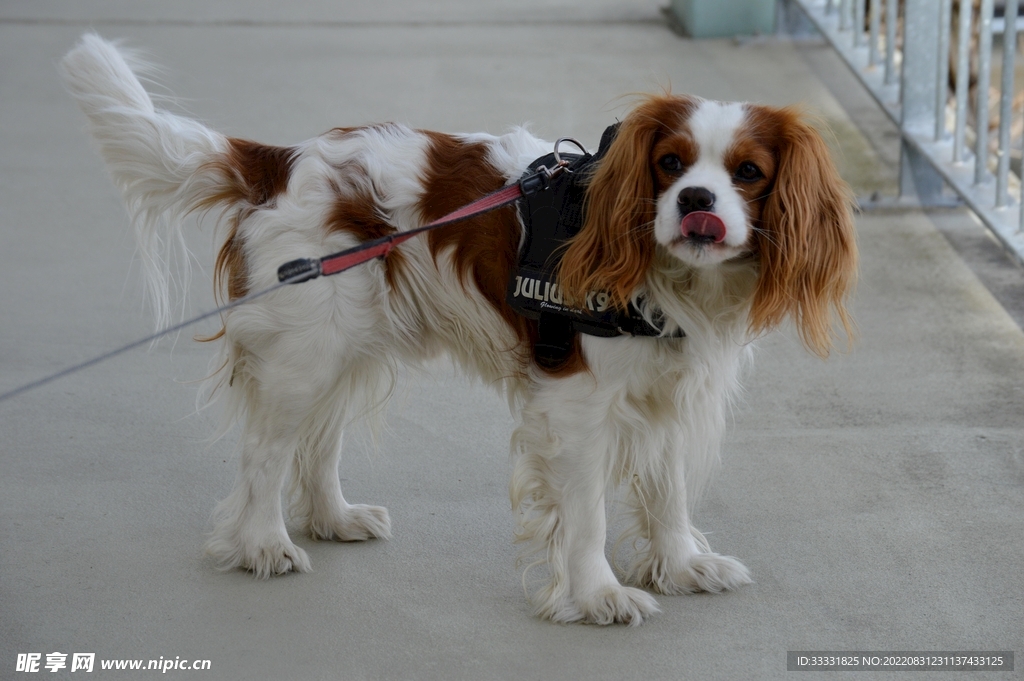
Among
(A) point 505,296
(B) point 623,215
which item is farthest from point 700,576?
(B) point 623,215

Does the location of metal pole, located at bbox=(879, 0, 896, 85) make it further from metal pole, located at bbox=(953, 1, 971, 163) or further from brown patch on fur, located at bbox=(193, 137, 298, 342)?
brown patch on fur, located at bbox=(193, 137, 298, 342)

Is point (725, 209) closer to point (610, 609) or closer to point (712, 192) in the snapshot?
point (712, 192)

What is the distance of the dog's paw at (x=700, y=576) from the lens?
300 centimetres

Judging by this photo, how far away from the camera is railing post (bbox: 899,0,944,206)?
5832 mm

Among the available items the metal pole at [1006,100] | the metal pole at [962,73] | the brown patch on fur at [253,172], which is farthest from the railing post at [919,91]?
the brown patch on fur at [253,172]

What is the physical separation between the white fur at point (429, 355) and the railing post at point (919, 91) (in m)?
3.31

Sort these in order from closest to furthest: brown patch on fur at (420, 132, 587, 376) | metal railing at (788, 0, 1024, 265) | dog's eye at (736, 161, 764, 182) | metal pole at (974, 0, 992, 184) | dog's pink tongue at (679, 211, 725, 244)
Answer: dog's pink tongue at (679, 211, 725, 244), dog's eye at (736, 161, 764, 182), brown patch on fur at (420, 132, 587, 376), metal railing at (788, 0, 1024, 265), metal pole at (974, 0, 992, 184)

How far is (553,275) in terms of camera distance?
270cm

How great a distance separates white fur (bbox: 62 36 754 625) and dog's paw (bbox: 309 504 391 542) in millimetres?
168

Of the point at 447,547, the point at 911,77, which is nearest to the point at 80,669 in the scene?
the point at 447,547

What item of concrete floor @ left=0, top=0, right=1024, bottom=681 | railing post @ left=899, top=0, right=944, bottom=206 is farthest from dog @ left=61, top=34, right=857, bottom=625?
railing post @ left=899, top=0, right=944, bottom=206

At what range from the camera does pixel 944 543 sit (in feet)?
10.4

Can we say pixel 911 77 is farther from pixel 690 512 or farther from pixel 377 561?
pixel 377 561

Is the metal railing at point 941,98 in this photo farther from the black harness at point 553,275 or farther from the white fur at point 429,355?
the black harness at point 553,275
